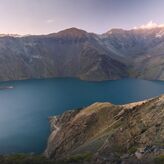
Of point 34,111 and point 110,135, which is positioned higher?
point 110,135

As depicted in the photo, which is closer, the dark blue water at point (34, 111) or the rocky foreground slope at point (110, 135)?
the rocky foreground slope at point (110, 135)

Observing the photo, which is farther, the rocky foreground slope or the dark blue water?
the dark blue water

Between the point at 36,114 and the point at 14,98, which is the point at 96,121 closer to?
the point at 36,114

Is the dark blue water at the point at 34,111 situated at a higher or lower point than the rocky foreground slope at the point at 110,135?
lower

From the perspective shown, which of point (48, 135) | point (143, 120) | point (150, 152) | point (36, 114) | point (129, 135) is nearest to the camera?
point (150, 152)

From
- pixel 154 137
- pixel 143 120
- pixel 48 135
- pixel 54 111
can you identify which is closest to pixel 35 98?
pixel 54 111

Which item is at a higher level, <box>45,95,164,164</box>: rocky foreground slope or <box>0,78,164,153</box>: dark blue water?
<box>45,95,164,164</box>: rocky foreground slope

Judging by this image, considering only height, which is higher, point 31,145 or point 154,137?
point 154,137

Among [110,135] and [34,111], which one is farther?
[34,111]
